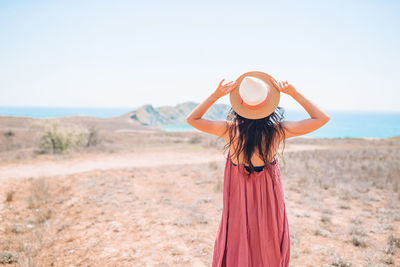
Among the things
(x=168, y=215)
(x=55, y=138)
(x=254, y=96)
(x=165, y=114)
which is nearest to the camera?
(x=254, y=96)

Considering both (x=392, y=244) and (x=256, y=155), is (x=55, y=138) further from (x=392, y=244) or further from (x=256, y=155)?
(x=392, y=244)

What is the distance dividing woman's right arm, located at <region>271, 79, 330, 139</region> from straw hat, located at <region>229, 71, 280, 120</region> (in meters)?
0.08

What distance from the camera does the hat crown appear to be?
1807 millimetres

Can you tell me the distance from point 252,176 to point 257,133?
0.50 metres

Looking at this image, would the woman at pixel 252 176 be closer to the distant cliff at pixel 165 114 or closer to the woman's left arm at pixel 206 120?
the woman's left arm at pixel 206 120

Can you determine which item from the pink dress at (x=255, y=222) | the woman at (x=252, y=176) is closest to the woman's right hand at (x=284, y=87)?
the woman at (x=252, y=176)

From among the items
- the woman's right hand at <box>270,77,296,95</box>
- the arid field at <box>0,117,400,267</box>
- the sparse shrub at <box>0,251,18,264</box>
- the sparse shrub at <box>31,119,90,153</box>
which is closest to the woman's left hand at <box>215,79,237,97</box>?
the woman's right hand at <box>270,77,296,95</box>

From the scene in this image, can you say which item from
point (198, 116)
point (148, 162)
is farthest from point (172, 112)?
point (198, 116)

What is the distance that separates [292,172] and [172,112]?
162448 millimetres

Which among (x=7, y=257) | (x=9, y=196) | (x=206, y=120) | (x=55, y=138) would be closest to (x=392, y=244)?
(x=206, y=120)

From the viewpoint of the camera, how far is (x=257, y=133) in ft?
6.76

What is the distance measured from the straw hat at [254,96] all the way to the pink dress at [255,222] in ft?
1.96

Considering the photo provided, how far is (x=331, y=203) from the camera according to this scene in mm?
7496

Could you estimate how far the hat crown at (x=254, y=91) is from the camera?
5.93ft
